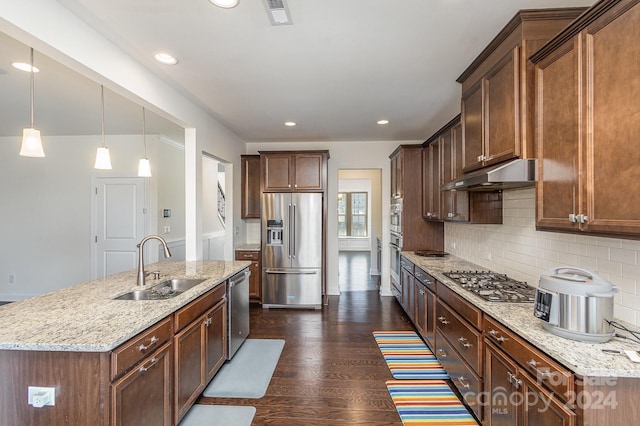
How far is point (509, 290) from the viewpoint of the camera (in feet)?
7.32

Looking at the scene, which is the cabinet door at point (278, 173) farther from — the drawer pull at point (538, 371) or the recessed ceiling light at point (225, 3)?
the drawer pull at point (538, 371)

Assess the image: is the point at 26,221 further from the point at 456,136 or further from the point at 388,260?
the point at 456,136

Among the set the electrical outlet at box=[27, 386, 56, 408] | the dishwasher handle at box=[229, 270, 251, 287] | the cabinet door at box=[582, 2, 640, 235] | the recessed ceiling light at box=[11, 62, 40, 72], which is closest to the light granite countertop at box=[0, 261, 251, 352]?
the electrical outlet at box=[27, 386, 56, 408]

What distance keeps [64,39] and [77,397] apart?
79.2 inches

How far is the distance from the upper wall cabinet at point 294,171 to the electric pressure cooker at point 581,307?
11.7 ft

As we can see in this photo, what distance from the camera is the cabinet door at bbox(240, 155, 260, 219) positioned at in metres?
5.27

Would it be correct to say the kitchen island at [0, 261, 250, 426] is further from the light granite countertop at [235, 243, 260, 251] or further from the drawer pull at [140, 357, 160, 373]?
the light granite countertop at [235, 243, 260, 251]

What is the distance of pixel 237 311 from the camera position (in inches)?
123

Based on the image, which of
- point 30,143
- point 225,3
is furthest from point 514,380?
point 30,143

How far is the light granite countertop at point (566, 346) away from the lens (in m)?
1.16

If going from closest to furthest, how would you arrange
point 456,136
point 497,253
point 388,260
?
point 497,253 < point 456,136 < point 388,260

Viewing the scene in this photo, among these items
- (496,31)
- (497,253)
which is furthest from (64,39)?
(497,253)

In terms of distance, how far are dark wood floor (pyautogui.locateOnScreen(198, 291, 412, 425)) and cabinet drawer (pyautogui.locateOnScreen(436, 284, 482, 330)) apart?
0.91m

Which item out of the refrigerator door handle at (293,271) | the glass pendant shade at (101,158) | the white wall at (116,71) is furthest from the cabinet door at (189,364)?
the refrigerator door handle at (293,271)
